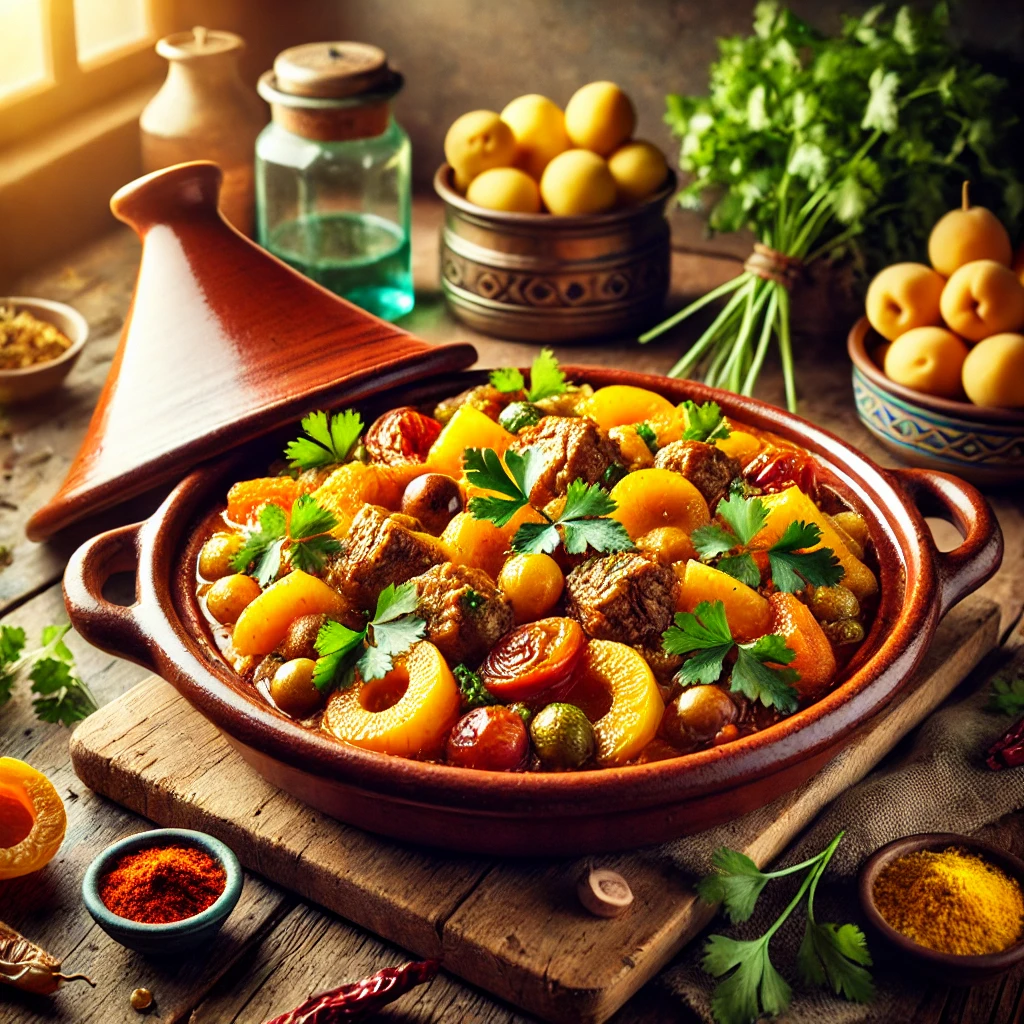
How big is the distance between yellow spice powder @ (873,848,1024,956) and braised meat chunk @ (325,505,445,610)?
3.11ft

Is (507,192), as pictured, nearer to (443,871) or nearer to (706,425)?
(706,425)

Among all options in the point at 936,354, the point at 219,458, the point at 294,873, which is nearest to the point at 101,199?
the point at 219,458

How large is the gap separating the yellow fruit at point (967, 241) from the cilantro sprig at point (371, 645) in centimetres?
220

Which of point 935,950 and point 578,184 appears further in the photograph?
point 578,184

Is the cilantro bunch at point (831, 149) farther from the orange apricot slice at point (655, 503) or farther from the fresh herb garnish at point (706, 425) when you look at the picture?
the orange apricot slice at point (655, 503)

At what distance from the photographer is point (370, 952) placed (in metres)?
2.14

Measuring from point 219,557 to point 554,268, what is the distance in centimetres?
203

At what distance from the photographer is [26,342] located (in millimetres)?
3895

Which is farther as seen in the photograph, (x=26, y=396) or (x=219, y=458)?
(x=26, y=396)

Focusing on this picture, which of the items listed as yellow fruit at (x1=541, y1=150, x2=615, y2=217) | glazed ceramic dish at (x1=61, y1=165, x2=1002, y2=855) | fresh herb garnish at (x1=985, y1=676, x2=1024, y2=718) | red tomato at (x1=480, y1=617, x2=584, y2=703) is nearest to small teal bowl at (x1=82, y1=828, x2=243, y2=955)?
glazed ceramic dish at (x1=61, y1=165, x2=1002, y2=855)

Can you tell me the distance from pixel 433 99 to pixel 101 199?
1.43 m

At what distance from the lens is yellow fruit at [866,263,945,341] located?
3631mm

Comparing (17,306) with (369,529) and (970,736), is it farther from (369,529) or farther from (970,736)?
(970,736)

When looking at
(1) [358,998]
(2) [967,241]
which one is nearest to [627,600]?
(1) [358,998]
